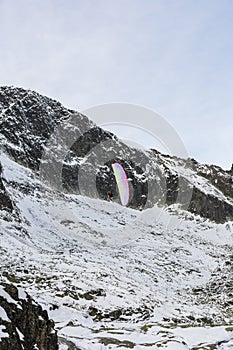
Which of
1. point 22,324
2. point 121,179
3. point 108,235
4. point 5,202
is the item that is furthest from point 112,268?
point 121,179

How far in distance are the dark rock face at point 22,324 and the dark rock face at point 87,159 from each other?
166 feet

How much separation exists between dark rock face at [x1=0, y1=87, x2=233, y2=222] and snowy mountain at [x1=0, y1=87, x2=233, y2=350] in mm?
263

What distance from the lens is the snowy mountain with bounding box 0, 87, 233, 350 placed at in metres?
17.0

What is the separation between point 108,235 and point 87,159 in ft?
108

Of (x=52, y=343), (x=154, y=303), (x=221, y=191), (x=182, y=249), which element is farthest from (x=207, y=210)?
(x=52, y=343)

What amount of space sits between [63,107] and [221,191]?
39.7 m

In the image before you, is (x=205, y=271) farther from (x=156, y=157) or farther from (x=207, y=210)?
(x=156, y=157)

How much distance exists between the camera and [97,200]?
61781 millimetres

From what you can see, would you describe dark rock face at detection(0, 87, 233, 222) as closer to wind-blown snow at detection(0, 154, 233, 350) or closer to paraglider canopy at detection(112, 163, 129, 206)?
paraglider canopy at detection(112, 163, 129, 206)

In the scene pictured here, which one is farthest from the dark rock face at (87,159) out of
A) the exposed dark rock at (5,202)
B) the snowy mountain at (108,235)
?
the exposed dark rock at (5,202)

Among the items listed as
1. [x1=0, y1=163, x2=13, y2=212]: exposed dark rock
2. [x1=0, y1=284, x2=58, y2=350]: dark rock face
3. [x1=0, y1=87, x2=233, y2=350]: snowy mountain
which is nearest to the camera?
[x1=0, y1=284, x2=58, y2=350]: dark rock face

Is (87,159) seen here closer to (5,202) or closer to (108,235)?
(108,235)

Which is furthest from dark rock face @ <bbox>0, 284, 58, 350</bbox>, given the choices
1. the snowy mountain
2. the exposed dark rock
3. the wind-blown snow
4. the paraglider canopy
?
the paraglider canopy

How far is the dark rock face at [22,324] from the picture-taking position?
7669mm
